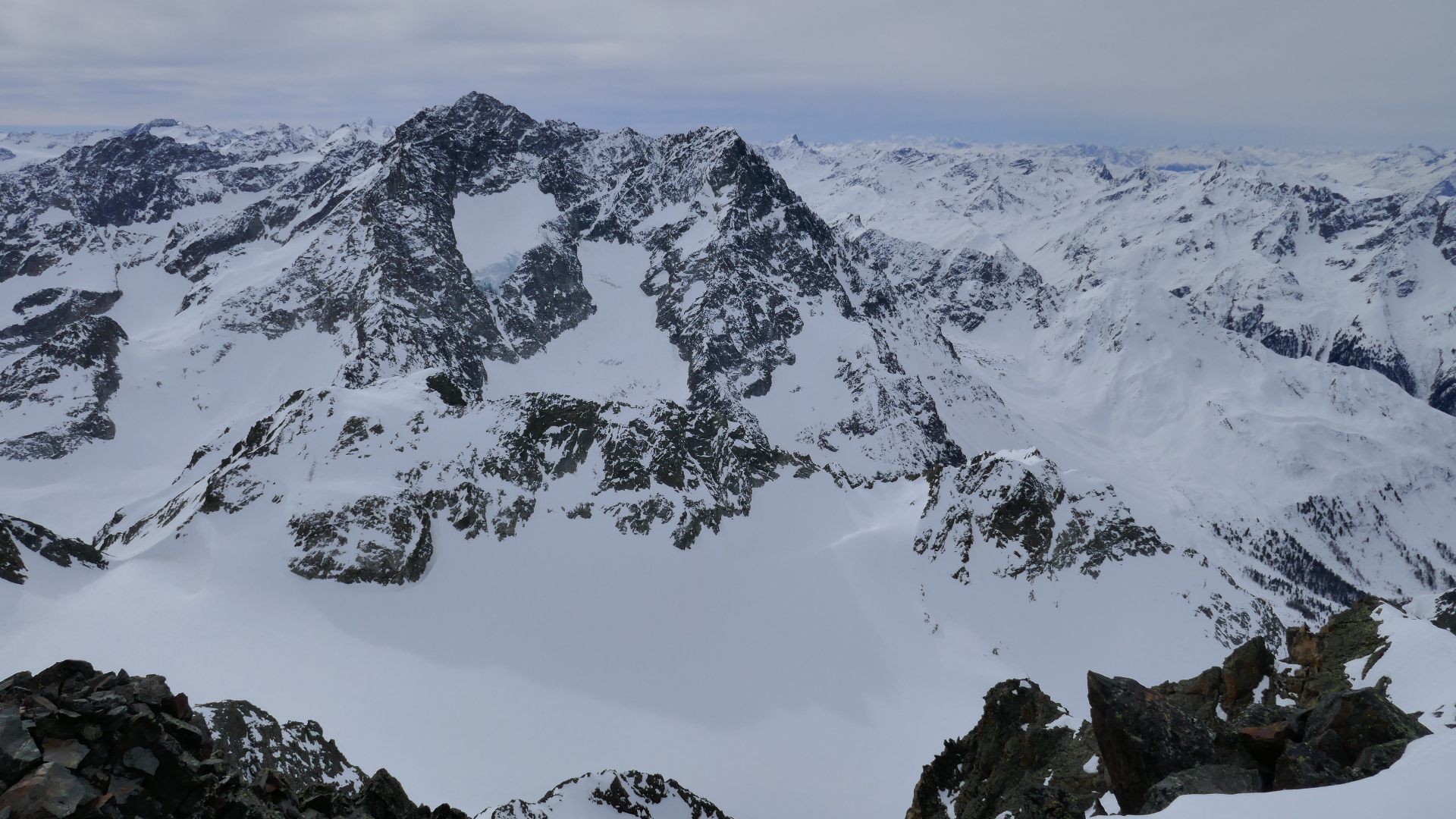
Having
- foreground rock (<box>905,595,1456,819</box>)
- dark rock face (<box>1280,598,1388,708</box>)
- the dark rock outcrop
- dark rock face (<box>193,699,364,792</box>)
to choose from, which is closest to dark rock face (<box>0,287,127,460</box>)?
dark rock face (<box>193,699,364,792</box>)

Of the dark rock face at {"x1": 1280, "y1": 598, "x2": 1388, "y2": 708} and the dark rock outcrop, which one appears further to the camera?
the dark rock outcrop

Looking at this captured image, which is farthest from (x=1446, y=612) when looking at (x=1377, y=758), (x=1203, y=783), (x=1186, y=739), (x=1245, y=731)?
(x=1203, y=783)

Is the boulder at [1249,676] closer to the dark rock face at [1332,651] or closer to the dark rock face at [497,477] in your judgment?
the dark rock face at [1332,651]

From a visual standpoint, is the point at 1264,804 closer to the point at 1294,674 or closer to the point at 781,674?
the point at 1294,674

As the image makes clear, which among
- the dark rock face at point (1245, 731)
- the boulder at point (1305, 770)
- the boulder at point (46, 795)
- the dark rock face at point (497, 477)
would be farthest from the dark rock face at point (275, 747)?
the boulder at point (1305, 770)

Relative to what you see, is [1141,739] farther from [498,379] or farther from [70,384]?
[70,384]

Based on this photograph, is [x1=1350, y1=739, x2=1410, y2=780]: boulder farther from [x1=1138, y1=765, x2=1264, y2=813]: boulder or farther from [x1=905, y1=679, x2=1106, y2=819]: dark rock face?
[x1=905, y1=679, x2=1106, y2=819]: dark rock face
